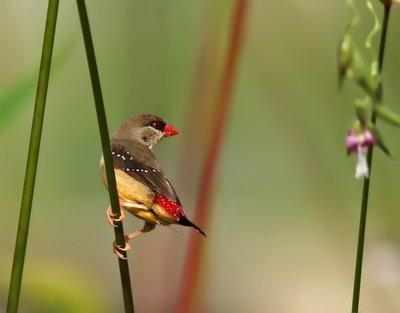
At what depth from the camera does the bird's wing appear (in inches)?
22.4

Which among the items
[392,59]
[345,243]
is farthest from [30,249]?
[392,59]

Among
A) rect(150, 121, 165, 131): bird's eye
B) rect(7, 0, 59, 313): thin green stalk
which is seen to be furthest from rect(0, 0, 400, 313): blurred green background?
rect(7, 0, 59, 313): thin green stalk

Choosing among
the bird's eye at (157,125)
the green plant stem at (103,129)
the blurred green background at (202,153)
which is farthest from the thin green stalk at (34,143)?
the blurred green background at (202,153)

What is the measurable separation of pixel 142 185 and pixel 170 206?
0.03m

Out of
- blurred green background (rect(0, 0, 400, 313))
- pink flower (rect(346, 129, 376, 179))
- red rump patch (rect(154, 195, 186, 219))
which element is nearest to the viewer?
pink flower (rect(346, 129, 376, 179))

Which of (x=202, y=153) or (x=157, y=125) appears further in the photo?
(x=202, y=153)

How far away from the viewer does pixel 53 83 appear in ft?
3.32

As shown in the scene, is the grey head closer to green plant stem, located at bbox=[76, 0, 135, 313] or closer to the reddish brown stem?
green plant stem, located at bbox=[76, 0, 135, 313]

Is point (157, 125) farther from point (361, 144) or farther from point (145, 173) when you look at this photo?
point (361, 144)

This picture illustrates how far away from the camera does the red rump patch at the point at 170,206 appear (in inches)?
21.8

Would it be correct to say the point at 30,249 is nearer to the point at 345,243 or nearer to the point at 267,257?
the point at 267,257

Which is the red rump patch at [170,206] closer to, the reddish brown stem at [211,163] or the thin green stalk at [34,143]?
the thin green stalk at [34,143]

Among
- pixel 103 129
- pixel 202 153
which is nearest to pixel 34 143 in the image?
pixel 103 129

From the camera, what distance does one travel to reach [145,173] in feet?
1.88
